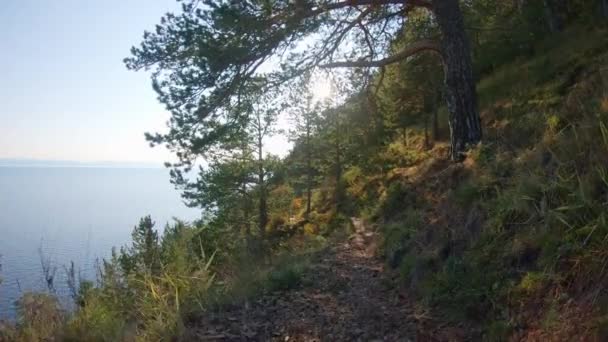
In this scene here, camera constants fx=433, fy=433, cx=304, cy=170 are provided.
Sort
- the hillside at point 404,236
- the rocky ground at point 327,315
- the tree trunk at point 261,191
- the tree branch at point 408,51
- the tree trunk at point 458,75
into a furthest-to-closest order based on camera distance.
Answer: the tree trunk at point 261,191
the tree branch at point 408,51
the tree trunk at point 458,75
the rocky ground at point 327,315
the hillside at point 404,236

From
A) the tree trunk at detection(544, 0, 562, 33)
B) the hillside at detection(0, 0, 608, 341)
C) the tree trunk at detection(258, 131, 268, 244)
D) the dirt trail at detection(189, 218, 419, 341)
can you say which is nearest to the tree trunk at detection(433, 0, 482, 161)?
the hillside at detection(0, 0, 608, 341)

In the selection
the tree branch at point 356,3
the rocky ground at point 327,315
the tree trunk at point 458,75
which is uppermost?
the tree branch at point 356,3

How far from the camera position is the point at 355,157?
69.4 ft

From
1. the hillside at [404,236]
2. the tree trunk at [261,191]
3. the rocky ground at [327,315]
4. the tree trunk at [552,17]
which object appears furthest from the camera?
the tree trunk at [261,191]

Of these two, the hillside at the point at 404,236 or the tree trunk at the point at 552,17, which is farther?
the tree trunk at the point at 552,17

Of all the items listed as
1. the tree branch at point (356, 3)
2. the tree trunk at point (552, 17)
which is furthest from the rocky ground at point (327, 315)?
the tree trunk at point (552, 17)

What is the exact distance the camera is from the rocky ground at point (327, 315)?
13.4ft

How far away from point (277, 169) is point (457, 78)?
51.0ft

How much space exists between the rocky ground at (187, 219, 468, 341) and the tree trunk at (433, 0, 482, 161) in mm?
3671

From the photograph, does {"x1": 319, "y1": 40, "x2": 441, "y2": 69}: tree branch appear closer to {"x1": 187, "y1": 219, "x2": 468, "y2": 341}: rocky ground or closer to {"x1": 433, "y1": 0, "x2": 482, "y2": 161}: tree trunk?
{"x1": 433, "y1": 0, "x2": 482, "y2": 161}: tree trunk

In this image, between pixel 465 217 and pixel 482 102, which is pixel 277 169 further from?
pixel 465 217

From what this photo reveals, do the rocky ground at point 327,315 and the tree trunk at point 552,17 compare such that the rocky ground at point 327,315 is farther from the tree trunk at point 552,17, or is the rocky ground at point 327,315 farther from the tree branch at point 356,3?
the tree trunk at point 552,17

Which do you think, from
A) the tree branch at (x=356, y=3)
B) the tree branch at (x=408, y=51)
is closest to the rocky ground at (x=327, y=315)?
the tree branch at (x=408, y=51)

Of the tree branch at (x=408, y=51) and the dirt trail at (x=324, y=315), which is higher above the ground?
the tree branch at (x=408, y=51)
